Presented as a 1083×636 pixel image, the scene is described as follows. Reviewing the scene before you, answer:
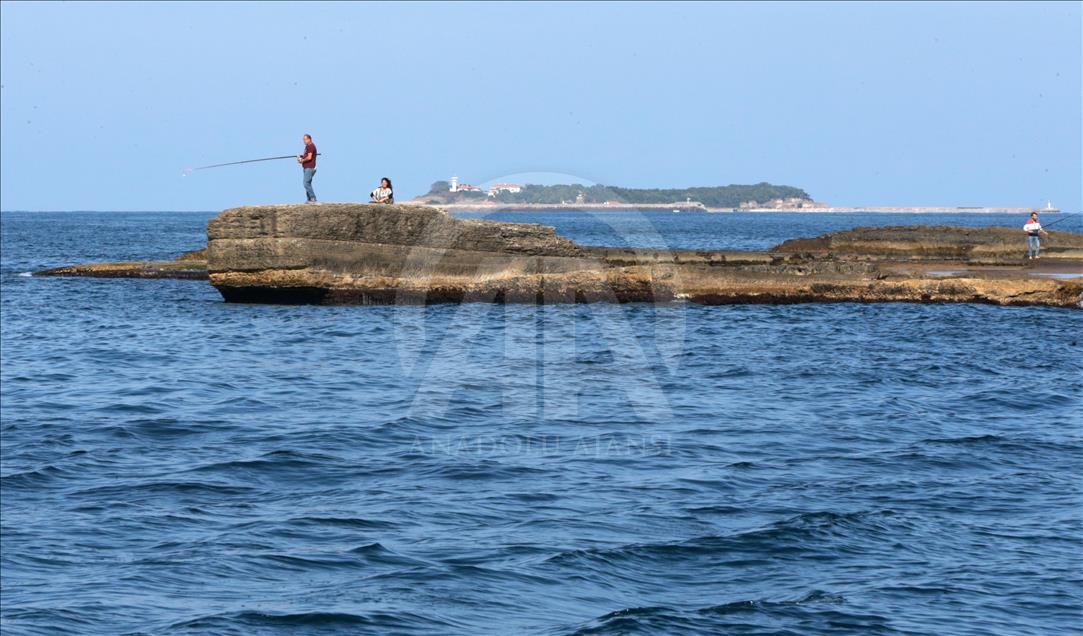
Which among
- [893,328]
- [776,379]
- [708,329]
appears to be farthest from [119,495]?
[893,328]

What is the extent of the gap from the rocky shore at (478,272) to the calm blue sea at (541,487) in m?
3.28

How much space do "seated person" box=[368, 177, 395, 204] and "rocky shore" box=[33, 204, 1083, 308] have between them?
1887 millimetres

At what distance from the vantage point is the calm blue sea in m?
7.45

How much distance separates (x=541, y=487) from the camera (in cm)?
1023

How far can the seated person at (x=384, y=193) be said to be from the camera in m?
25.1

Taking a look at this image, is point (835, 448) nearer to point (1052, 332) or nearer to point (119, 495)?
point (119, 495)

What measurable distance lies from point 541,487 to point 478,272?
13.9 m

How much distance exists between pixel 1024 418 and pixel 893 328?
8690 mm

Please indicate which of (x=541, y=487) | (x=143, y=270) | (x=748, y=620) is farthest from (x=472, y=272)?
(x=748, y=620)

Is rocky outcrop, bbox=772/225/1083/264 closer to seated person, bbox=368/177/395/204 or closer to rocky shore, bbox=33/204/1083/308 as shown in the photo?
rocky shore, bbox=33/204/1083/308

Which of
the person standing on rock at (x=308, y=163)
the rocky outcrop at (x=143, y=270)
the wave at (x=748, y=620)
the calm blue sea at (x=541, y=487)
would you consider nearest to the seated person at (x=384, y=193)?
the person standing on rock at (x=308, y=163)

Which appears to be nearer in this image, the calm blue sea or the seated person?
the calm blue sea

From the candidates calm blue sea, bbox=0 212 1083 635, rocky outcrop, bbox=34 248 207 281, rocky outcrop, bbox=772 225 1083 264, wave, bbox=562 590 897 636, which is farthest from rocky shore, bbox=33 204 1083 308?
wave, bbox=562 590 897 636

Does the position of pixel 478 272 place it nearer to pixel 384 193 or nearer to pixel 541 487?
pixel 384 193
